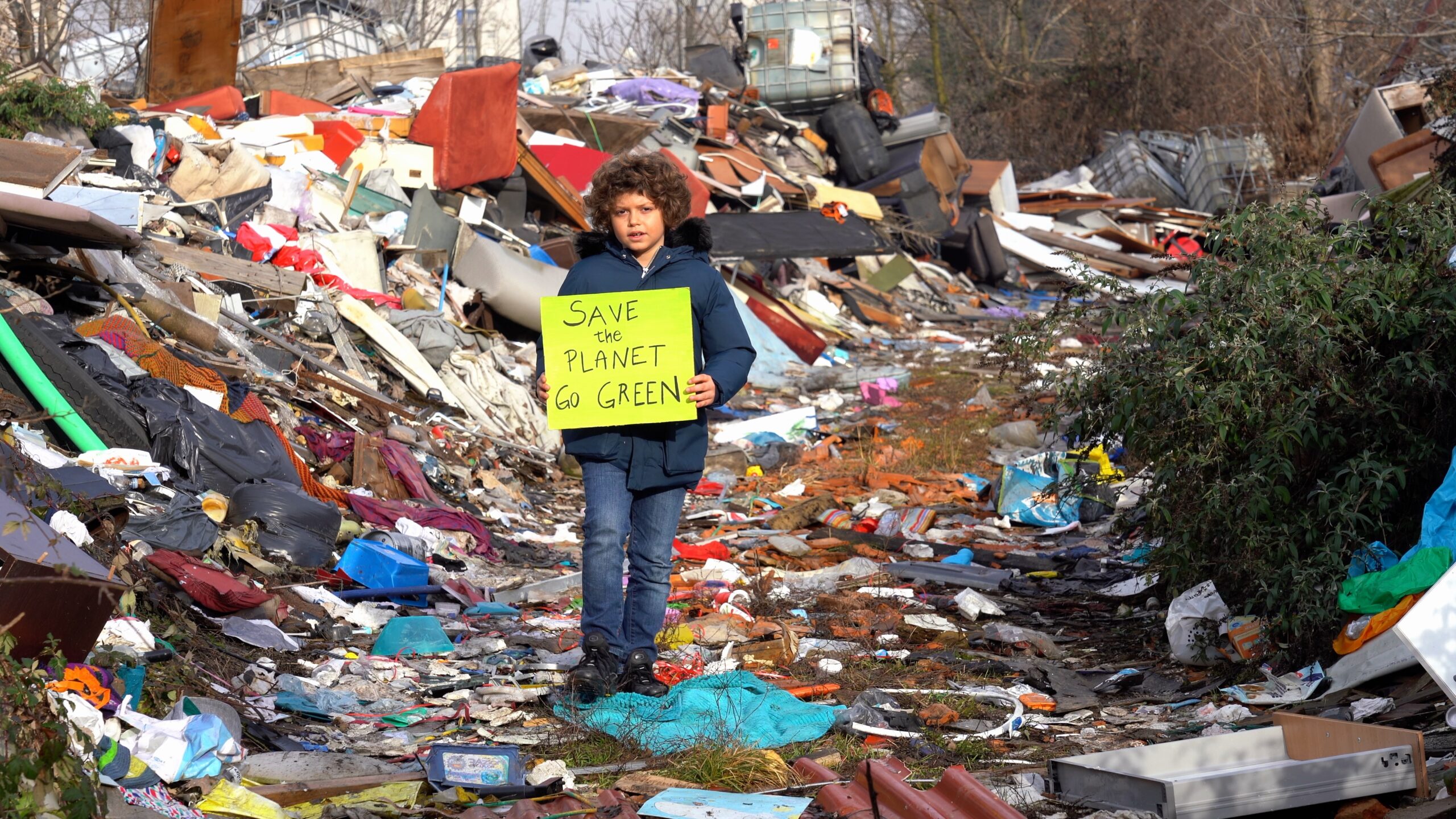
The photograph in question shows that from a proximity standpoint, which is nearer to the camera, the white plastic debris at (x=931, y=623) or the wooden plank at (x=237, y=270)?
the white plastic debris at (x=931, y=623)

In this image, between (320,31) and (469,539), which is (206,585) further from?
(320,31)

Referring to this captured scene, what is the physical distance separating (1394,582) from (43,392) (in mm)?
5152

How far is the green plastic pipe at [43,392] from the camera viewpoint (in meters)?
5.55

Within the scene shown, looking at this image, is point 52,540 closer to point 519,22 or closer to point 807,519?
point 807,519

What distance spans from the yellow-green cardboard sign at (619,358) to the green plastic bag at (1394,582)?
80.2 inches

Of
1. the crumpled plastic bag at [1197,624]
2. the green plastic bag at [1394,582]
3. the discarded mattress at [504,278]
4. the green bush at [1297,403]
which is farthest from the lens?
the discarded mattress at [504,278]

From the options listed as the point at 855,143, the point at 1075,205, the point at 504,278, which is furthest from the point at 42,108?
the point at 1075,205

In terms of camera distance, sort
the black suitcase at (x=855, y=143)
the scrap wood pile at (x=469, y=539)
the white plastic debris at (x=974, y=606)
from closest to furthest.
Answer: the scrap wood pile at (x=469, y=539) < the white plastic debris at (x=974, y=606) < the black suitcase at (x=855, y=143)

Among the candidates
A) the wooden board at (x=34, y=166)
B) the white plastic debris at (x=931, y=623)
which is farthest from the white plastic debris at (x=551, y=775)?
the wooden board at (x=34, y=166)

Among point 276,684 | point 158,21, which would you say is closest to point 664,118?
point 158,21

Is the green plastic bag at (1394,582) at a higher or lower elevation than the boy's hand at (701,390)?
lower

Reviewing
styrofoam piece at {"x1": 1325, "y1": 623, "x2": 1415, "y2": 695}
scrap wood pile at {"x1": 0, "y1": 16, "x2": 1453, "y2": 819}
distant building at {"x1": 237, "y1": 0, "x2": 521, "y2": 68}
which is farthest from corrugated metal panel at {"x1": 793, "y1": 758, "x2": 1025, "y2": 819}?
distant building at {"x1": 237, "y1": 0, "x2": 521, "y2": 68}

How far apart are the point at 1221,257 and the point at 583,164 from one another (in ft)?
33.3

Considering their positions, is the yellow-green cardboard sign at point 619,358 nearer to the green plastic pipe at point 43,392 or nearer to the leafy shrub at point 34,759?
the leafy shrub at point 34,759
